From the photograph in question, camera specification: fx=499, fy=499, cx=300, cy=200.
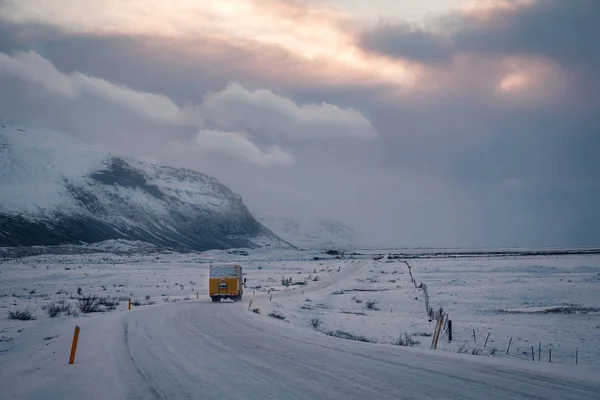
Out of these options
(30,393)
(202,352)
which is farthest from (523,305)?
(30,393)

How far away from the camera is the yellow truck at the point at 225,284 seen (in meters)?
37.4

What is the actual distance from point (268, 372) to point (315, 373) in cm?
114

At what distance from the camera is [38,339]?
756 inches

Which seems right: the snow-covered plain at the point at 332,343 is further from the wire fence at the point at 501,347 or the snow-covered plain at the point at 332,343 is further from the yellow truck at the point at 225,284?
the yellow truck at the point at 225,284

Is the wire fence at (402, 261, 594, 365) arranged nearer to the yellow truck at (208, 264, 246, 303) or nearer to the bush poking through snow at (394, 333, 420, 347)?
the bush poking through snow at (394, 333, 420, 347)

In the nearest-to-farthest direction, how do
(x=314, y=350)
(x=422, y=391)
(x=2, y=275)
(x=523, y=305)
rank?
1. (x=422, y=391)
2. (x=314, y=350)
3. (x=523, y=305)
4. (x=2, y=275)

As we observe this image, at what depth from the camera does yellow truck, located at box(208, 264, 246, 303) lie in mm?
37438

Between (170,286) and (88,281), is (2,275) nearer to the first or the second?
(88,281)

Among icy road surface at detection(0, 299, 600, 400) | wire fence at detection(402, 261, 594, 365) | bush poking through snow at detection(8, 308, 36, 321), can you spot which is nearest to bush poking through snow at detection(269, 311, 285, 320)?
icy road surface at detection(0, 299, 600, 400)

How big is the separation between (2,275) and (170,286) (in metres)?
24.7

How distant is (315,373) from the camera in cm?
1163

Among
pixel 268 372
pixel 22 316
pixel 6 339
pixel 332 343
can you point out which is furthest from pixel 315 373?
pixel 22 316

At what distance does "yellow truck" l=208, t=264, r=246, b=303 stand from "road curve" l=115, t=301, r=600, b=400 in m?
19.7

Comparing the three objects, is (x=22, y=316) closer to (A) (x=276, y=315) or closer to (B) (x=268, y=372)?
(A) (x=276, y=315)
